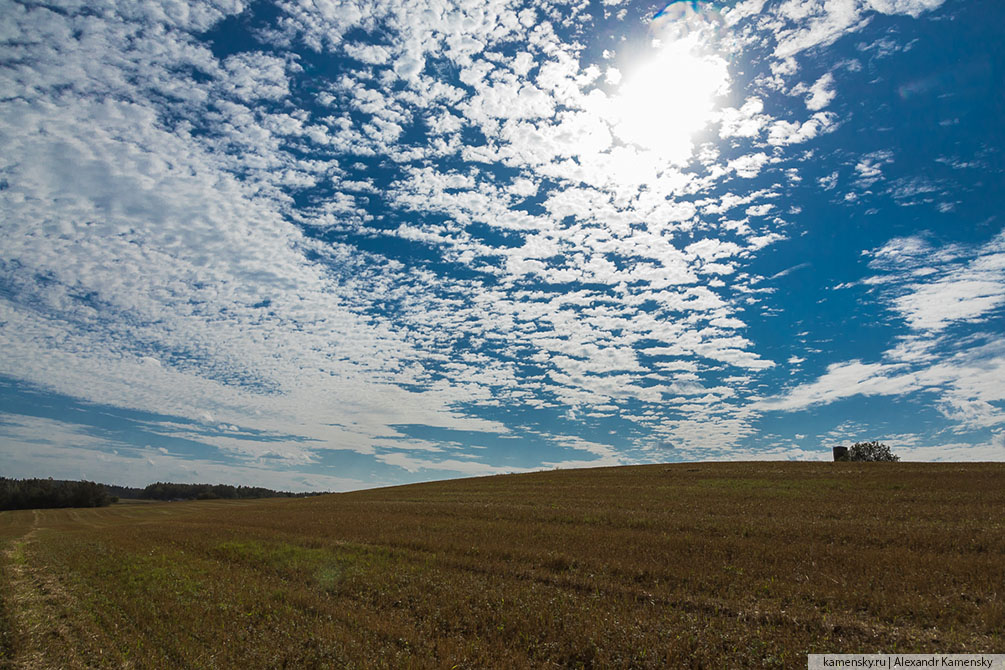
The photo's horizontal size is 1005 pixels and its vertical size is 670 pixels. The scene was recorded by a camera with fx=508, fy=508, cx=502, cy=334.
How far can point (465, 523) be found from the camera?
27.7m

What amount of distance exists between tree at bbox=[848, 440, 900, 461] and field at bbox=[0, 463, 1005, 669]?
4664cm

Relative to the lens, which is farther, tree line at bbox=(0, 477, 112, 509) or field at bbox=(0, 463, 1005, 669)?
tree line at bbox=(0, 477, 112, 509)

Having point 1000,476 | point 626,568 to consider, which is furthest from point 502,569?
point 1000,476

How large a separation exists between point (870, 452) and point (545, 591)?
75.0 metres

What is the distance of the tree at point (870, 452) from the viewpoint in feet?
226

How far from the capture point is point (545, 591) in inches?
583

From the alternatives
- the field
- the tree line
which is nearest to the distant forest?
the tree line

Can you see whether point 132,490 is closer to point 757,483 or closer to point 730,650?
point 757,483

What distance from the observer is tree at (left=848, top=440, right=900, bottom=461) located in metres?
69.0

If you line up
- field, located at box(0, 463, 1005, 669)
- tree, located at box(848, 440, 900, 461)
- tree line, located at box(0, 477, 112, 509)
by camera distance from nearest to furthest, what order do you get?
field, located at box(0, 463, 1005, 669) → tree, located at box(848, 440, 900, 461) → tree line, located at box(0, 477, 112, 509)

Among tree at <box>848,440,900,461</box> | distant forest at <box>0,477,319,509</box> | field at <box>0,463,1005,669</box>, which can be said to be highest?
tree at <box>848,440,900,461</box>

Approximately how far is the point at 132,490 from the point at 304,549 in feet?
663

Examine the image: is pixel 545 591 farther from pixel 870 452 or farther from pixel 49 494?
pixel 49 494

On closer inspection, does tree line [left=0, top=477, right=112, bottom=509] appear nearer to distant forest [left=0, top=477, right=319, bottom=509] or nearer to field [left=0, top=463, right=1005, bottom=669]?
distant forest [left=0, top=477, right=319, bottom=509]
